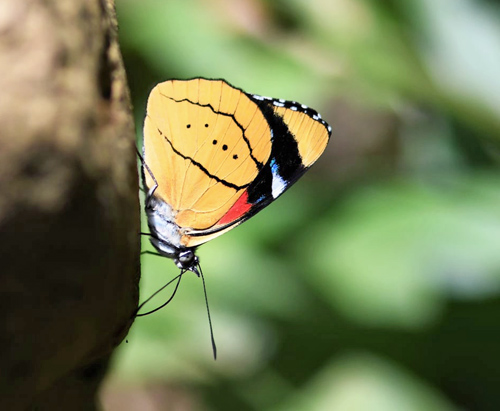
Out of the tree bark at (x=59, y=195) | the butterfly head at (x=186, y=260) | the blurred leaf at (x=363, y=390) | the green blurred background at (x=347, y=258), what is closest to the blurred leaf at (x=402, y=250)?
the green blurred background at (x=347, y=258)

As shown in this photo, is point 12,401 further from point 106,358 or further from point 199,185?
point 199,185

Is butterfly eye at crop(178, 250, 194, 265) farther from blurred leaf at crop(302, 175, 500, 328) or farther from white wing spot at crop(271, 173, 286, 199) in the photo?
blurred leaf at crop(302, 175, 500, 328)

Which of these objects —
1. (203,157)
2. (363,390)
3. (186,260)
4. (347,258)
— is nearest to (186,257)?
(186,260)

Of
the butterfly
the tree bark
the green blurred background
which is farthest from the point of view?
the green blurred background

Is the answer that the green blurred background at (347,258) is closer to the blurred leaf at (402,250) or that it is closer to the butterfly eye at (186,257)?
the blurred leaf at (402,250)

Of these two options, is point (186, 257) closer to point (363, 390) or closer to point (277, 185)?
point (277, 185)

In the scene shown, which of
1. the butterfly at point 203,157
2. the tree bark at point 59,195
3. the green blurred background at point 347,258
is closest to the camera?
the tree bark at point 59,195

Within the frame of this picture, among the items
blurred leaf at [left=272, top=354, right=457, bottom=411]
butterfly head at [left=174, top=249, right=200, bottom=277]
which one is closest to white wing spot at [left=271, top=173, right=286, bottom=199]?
butterfly head at [left=174, top=249, right=200, bottom=277]
